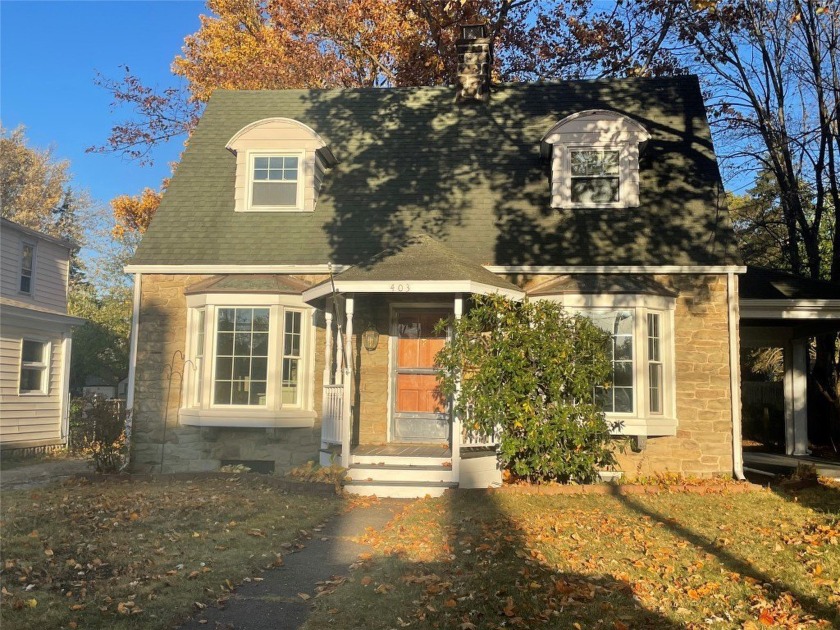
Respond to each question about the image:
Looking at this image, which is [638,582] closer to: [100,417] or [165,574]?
[165,574]

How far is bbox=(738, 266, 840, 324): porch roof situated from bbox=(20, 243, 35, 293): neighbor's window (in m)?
17.0

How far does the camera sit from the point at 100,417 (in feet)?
38.0

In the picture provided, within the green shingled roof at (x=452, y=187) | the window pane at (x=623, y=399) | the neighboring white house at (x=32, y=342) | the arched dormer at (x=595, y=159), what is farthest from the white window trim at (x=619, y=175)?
the neighboring white house at (x=32, y=342)

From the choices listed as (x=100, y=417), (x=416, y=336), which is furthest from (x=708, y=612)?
(x=100, y=417)

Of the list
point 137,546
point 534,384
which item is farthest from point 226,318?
point 137,546

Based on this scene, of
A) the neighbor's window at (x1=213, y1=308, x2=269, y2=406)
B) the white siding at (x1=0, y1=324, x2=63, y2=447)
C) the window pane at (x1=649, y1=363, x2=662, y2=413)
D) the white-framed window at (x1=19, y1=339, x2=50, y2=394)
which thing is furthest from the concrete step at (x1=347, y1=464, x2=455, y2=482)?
the white-framed window at (x1=19, y1=339, x2=50, y2=394)

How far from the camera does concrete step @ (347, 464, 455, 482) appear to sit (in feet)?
34.4

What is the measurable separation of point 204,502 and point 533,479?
180 inches

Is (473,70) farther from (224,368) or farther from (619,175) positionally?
(224,368)

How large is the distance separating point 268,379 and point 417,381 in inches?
95.5

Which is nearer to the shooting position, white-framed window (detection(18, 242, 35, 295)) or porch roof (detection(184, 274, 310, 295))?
porch roof (detection(184, 274, 310, 295))

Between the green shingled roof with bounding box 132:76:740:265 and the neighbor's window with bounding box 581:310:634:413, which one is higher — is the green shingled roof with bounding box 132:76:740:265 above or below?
above

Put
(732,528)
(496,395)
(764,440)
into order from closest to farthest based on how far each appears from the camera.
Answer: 1. (732,528)
2. (496,395)
3. (764,440)

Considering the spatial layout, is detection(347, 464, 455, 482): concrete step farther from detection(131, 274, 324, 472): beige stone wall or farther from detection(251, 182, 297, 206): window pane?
detection(251, 182, 297, 206): window pane
